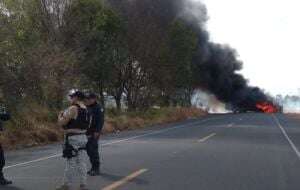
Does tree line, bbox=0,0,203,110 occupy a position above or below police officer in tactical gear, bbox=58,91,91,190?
above

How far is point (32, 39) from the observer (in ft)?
101

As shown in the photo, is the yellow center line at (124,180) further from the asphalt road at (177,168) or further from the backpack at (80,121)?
the backpack at (80,121)

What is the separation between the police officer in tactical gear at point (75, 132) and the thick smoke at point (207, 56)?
39.1m

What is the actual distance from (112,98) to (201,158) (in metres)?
32.0

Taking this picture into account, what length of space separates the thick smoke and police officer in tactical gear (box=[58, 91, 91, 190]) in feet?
128

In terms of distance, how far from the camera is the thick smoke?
53969 mm

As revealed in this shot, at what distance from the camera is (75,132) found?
1071 cm

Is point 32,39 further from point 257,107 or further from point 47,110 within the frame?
point 257,107

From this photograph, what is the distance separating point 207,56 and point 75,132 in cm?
5986

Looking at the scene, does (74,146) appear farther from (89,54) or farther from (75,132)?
(89,54)

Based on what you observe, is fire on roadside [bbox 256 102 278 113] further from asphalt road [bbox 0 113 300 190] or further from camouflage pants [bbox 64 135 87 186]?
camouflage pants [bbox 64 135 87 186]

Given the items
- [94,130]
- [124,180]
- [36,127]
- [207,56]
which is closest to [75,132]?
[124,180]

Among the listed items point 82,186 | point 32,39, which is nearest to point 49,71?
point 32,39

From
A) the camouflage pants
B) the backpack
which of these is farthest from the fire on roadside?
the backpack
